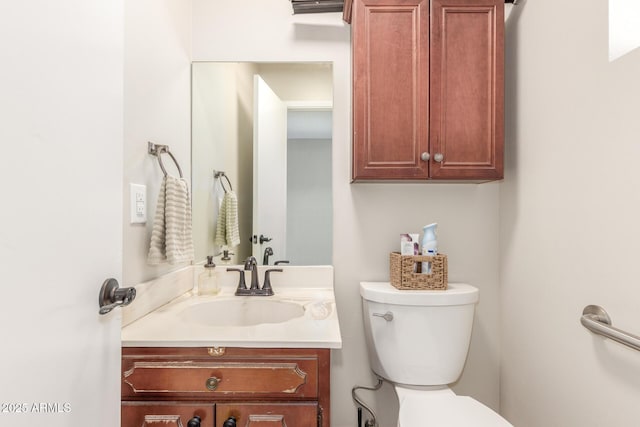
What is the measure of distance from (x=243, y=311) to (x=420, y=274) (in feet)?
2.26

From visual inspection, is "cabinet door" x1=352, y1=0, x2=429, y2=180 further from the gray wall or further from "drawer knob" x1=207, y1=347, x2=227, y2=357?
"drawer knob" x1=207, y1=347, x2=227, y2=357

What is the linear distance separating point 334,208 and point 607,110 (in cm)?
98

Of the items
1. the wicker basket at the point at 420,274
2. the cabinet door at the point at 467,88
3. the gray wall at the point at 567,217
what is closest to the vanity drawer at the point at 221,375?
the wicker basket at the point at 420,274

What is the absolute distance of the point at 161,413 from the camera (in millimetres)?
957

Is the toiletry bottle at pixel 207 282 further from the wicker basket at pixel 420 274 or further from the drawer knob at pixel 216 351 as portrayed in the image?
the wicker basket at pixel 420 274

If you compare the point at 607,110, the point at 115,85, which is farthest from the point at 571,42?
the point at 115,85

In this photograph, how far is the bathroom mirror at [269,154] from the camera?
1590 millimetres

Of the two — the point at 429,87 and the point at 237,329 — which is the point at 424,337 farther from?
the point at 429,87

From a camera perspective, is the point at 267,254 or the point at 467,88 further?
the point at 267,254

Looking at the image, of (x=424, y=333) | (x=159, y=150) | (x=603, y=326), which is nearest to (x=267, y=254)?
(x=159, y=150)

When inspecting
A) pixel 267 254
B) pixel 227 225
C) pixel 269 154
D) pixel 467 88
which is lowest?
pixel 267 254

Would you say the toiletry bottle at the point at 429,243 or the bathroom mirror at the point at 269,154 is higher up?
the bathroom mirror at the point at 269,154

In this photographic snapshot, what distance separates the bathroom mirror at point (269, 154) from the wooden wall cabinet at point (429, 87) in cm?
27

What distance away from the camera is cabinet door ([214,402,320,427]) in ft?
3.14
